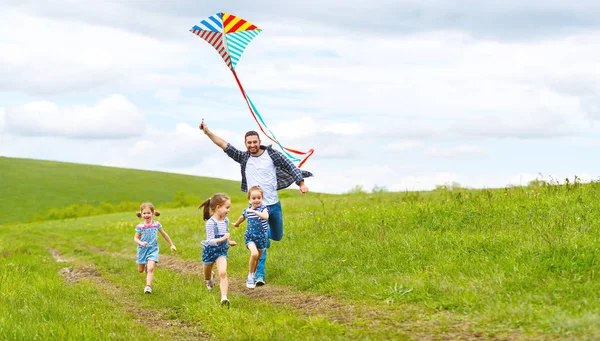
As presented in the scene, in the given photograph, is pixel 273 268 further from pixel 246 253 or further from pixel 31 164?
pixel 31 164

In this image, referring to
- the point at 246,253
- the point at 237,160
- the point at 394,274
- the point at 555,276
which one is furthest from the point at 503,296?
the point at 246,253

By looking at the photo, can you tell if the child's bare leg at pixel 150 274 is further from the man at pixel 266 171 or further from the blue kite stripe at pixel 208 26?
the blue kite stripe at pixel 208 26

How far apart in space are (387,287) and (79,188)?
79165mm

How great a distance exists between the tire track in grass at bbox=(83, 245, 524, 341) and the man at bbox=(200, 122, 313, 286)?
122 cm

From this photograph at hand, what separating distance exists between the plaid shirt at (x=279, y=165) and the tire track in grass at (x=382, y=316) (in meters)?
2.07

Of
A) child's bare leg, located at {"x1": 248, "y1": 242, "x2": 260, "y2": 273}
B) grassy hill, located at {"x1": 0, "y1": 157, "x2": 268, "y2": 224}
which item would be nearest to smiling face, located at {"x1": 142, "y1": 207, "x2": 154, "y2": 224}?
child's bare leg, located at {"x1": 248, "y1": 242, "x2": 260, "y2": 273}

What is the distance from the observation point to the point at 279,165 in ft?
38.9

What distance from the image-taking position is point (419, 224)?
1363 cm

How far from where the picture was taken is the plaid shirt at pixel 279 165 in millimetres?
11680

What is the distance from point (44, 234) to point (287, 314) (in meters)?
32.1

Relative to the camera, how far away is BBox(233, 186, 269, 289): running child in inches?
422

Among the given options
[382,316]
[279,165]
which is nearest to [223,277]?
[382,316]

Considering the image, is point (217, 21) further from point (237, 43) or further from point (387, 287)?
point (387, 287)

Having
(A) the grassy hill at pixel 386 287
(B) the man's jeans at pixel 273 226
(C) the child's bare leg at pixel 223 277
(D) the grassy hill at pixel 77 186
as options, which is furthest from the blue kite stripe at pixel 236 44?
(D) the grassy hill at pixel 77 186
